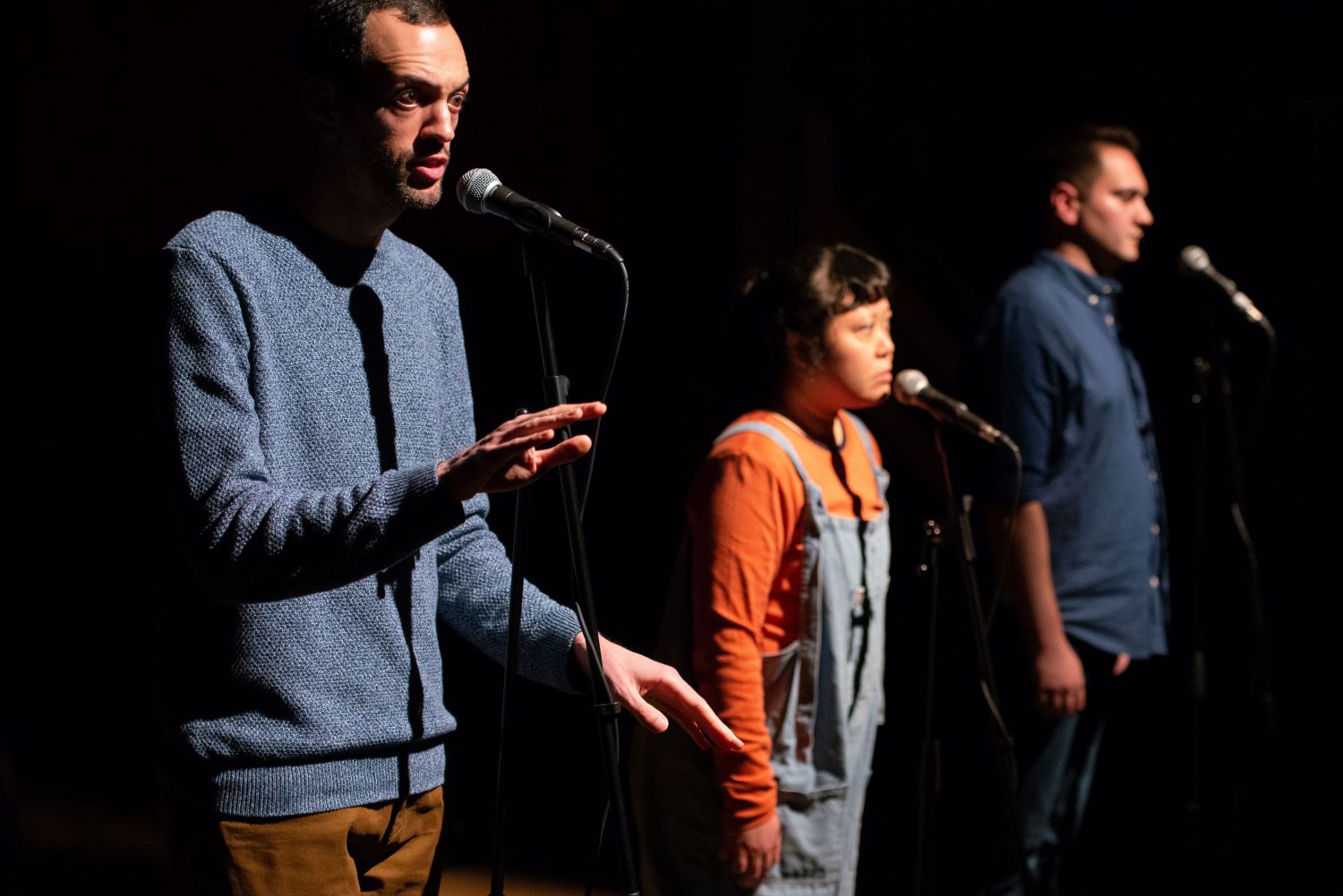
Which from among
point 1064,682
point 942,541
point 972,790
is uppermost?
point 942,541

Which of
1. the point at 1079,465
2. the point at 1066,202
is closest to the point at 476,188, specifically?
the point at 1079,465

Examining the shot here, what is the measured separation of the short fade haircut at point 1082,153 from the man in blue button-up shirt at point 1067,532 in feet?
0.95

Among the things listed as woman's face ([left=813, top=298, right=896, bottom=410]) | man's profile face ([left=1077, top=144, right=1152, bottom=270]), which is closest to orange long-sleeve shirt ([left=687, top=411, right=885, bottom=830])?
woman's face ([left=813, top=298, right=896, bottom=410])

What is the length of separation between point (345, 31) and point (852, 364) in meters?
1.19

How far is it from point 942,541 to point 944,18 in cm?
181

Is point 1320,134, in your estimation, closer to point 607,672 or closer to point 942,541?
point 942,541

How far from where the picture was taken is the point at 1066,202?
10.7ft

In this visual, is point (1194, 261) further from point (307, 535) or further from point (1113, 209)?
point (307, 535)

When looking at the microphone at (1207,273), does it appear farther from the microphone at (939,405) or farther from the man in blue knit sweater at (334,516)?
the man in blue knit sweater at (334,516)

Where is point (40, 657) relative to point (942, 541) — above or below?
below

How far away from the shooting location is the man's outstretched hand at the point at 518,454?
1.30m

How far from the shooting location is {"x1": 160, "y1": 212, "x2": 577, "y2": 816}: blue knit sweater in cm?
139

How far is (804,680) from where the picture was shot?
2389 millimetres

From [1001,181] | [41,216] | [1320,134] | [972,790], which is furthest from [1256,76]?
[41,216]
